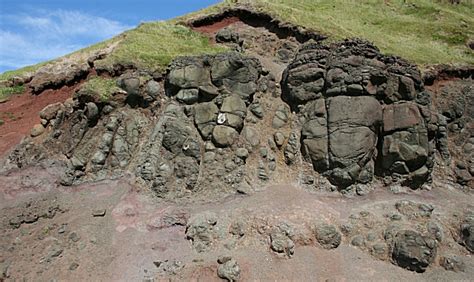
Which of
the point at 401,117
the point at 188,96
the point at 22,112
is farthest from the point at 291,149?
the point at 22,112

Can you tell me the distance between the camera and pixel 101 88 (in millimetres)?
21453

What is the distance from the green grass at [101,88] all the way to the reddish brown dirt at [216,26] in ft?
41.2

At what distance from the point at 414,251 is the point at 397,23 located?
89.1ft

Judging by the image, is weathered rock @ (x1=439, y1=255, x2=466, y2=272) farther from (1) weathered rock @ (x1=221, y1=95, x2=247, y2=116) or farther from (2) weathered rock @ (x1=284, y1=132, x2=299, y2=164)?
(1) weathered rock @ (x1=221, y1=95, x2=247, y2=116)

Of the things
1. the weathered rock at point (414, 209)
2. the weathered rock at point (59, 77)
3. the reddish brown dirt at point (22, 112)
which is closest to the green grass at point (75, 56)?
the weathered rock at point (59, 77)

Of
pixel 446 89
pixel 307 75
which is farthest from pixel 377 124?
pixel 446 89

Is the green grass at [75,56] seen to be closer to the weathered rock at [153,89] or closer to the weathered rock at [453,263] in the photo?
the weathered rock at [153,89]

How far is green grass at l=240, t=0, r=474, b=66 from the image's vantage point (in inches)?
1115

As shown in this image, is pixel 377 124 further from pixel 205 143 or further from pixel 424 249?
pixel 205 143

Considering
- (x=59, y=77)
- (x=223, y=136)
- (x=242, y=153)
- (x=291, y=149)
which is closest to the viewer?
(x=242, y=153)

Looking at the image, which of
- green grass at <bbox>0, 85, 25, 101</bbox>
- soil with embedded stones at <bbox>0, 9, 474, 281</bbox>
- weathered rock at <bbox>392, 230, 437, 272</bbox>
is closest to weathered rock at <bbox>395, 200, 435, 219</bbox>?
soil with embedded stones at <bbox>0, 9, 474, 281</bbox>

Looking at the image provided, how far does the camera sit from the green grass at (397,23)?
28312mm

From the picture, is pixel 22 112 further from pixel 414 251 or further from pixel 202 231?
pixel 414 251

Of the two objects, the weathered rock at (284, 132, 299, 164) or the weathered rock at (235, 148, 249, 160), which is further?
the weathered rock at (284, 132, 299, 164)
